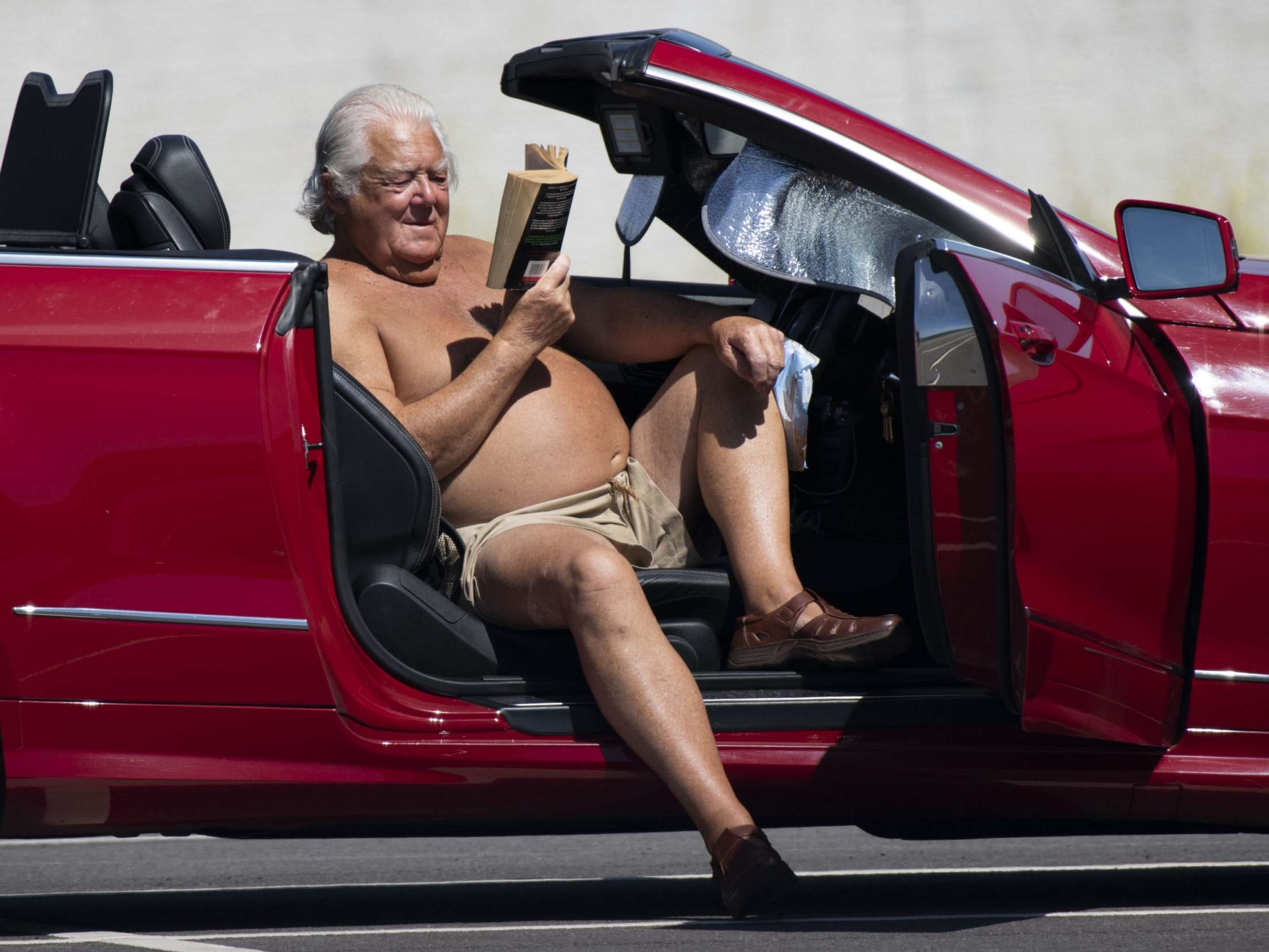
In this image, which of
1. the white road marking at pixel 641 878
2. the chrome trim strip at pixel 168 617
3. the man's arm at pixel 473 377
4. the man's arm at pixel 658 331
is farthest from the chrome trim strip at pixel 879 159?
the white road marking at pixel 641 878

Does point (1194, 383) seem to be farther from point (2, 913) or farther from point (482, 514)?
point (2, 913)

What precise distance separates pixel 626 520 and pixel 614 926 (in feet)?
2.59

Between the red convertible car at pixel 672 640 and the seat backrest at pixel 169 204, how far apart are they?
0.17 metres

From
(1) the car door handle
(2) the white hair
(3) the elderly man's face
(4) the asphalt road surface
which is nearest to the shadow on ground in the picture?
(4) the asphalt road surface

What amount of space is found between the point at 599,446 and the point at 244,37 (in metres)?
6.23

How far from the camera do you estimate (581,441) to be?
306cm

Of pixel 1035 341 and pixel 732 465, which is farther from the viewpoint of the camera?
pixel 732 465

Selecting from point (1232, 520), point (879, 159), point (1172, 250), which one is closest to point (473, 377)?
point (879, 159)

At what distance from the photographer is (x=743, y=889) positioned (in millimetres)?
2479

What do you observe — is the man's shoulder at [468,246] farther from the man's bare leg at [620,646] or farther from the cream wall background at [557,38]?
the cream wall background at [557,38]

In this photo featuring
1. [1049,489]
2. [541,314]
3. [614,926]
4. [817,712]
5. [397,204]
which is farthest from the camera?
[397,204]

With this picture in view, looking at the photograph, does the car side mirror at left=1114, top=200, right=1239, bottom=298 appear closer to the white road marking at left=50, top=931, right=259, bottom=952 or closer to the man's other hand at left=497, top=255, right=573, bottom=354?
the man's other hand at left=497, top=255, right=573, bottom=354

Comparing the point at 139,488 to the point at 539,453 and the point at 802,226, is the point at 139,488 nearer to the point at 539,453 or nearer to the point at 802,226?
the point at 539,453

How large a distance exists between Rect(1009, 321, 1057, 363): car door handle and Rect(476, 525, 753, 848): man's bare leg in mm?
780
